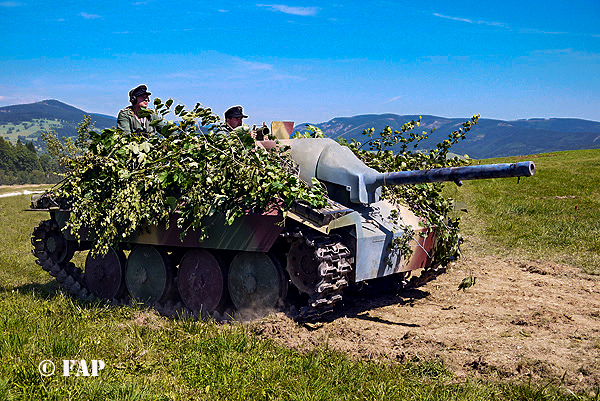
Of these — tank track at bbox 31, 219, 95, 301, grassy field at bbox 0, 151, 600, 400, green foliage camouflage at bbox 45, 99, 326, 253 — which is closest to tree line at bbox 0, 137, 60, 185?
tank track at bbox 31, 219, 95, 301

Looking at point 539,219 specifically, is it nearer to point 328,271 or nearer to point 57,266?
point 328,271

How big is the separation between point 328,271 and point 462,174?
2061 mm

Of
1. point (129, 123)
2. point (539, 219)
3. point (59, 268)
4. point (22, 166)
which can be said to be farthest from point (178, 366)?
point (22, 166)

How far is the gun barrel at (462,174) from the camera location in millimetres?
6449

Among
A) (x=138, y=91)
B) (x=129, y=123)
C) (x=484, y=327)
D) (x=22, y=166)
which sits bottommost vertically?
(x=484, y=327)

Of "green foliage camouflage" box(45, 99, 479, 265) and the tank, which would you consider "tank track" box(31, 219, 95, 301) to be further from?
"green foliage camouflage" box(45, 99, 479, 265)

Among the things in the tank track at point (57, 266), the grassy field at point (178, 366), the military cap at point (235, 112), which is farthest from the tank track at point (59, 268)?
the military cap at point (235, 112)

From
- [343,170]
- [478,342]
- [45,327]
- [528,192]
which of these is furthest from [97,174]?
[528,192]

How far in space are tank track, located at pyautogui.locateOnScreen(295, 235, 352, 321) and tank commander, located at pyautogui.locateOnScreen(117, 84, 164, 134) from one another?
3.75 meters

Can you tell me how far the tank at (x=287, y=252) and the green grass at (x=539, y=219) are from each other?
428 centimetres

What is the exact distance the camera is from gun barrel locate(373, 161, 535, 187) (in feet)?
21.2

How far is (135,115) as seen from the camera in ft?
32.6

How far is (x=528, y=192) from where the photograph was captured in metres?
23.4

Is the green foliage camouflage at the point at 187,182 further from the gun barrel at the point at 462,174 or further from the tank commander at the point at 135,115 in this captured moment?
the gun barrel at the point at 462,174
